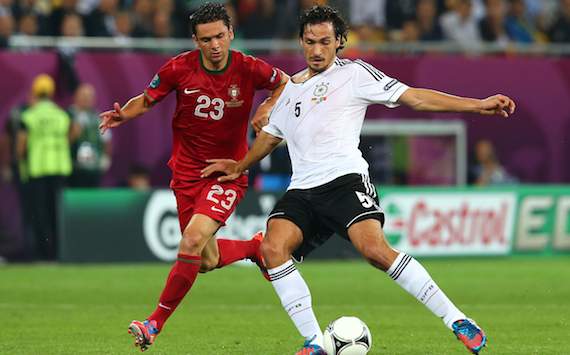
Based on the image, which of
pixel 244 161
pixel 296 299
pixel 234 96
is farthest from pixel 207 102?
pixel 296 299

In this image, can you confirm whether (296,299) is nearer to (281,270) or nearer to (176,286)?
(281,270)

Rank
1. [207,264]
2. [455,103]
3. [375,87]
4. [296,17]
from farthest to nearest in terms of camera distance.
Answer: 1. [296,17]
2. [207,264]
3. [375,87]
4. [455,103]

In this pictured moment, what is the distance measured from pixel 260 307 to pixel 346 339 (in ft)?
14.2

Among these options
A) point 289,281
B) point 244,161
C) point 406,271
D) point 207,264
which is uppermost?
point 244,161

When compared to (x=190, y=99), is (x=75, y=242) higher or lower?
lower

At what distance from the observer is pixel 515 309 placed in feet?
40.2

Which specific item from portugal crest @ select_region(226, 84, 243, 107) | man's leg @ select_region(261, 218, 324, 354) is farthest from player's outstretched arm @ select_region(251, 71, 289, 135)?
man's leg @ select_region(261, 218, 324, 354)

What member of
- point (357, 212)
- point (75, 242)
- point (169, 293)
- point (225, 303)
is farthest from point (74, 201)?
point (357, 212)

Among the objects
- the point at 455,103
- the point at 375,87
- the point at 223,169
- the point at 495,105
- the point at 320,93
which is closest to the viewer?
the point at 495,105

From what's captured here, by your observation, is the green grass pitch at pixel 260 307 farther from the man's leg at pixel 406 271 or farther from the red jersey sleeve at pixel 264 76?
the red jersey sleeve at pixel 264 76

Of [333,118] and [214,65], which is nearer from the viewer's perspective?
[333,118]

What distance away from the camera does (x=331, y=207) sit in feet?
27.8

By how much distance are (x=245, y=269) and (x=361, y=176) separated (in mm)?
8852

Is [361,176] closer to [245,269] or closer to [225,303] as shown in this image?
[225,303]
